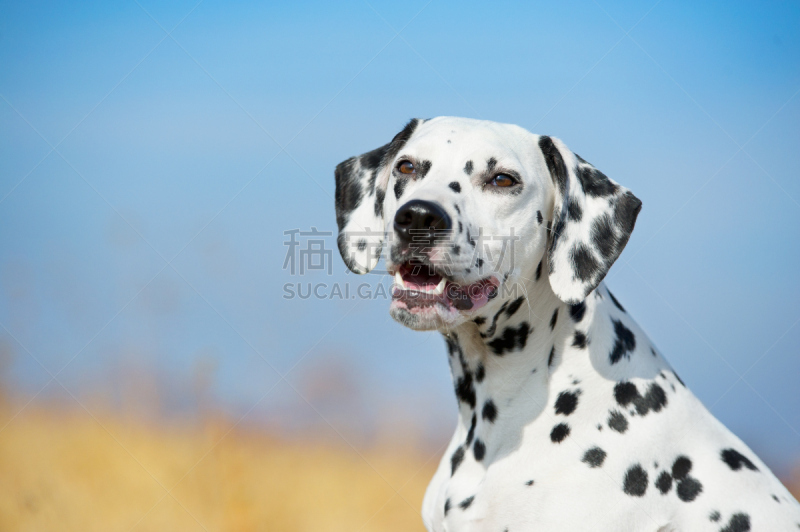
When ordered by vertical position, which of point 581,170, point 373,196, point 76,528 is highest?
point 581,170

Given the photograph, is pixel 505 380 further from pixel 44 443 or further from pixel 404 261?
pixel 44 443

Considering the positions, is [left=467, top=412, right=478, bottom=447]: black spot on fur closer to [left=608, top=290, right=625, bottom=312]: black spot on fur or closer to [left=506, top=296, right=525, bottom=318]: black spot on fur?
[left=506, top=296, right=525, bottom=318]: black spot on fur

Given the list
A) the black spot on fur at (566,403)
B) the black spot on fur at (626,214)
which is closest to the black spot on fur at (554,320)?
the black spot on fur at (566,403)

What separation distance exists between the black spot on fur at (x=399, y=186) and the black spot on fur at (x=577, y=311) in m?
1.22

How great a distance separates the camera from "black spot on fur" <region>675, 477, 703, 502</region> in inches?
132

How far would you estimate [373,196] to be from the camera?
14.3ft

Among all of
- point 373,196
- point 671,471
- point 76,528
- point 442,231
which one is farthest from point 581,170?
point 76,528

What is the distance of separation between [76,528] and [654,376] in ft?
17.9

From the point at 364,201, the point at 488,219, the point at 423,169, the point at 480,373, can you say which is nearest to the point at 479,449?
A: the point at 480,373

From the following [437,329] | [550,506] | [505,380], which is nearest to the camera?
[550,506]

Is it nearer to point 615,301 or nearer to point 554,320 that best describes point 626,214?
point 615,301

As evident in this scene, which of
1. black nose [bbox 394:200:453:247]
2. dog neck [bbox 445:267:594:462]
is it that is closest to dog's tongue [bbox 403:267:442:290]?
black nose [bbox 394:200:453:247]

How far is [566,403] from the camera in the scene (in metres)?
3.53

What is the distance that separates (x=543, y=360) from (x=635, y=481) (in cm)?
79
